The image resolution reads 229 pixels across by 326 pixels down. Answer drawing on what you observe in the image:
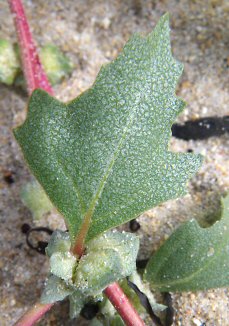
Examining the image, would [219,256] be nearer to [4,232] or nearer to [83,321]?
[83,321]

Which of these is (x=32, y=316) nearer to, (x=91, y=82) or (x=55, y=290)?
(x=55, y=290)

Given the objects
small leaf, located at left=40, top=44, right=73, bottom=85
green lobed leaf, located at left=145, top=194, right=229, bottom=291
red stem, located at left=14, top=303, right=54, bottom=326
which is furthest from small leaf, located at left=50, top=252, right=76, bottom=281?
small leaf, located at left=40, top=44, right=73, bottom=85

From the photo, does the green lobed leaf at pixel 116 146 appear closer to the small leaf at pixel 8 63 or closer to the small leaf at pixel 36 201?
the small leaf at pixel 36 201

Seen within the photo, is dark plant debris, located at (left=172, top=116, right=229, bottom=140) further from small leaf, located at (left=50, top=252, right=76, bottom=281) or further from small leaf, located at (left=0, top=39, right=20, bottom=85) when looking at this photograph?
small leaf, located at (left=50, top=252, right=76, bottom=281)

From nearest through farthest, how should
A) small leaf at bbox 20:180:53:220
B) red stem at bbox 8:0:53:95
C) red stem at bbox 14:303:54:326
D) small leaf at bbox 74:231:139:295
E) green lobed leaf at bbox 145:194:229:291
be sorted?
small leaf at bbox 74:231:139:295 < red stem at bbox 14:303:54:326 < green lobed leaf at bbox 145:194:229:291 < small leaf at bbox 20:180:53:220 < red stem at bbox 8:0:53:95

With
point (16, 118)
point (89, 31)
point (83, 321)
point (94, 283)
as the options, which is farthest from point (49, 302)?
point (89, 31)

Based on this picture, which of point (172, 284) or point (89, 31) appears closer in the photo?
point (172, 284)
